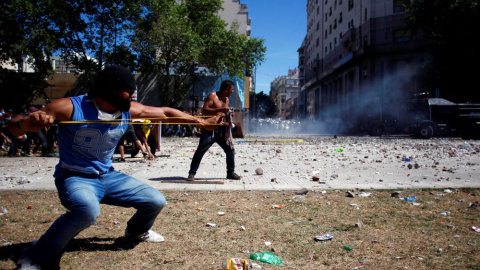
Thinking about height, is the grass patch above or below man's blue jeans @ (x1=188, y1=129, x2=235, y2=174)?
below

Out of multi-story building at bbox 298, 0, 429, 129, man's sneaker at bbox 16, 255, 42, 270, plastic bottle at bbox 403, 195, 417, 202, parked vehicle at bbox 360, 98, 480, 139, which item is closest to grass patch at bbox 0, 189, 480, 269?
plastic bottle at bbox 403, 195, 417, 202

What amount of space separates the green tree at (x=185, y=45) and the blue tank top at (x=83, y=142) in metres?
25.6

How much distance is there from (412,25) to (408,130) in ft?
39.2

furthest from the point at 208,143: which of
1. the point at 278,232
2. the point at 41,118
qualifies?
the point at 41,118

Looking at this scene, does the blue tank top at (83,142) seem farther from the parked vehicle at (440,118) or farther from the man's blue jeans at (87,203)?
the parked vehicle at (440,118)

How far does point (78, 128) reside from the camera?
107 inches

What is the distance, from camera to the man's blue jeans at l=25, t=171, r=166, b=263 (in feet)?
8.18

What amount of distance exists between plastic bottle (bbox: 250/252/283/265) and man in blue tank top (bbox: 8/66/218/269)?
911 mm

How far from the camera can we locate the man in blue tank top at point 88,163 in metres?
2.50

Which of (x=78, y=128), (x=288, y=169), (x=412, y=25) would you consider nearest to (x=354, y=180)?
(x=288, y=169)

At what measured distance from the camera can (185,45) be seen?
1099 inches

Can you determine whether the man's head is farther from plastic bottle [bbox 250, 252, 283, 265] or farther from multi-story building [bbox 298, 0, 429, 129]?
multi-story building [bbox 298, 0, 429, 129]

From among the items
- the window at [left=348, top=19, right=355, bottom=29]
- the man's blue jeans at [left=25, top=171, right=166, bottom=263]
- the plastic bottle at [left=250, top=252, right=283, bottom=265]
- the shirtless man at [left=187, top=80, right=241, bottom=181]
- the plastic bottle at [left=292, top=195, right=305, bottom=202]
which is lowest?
the plastic bottle at [left=250, top=252, right=283, bottom=265]

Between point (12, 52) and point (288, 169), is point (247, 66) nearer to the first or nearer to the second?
point (12, 52)
